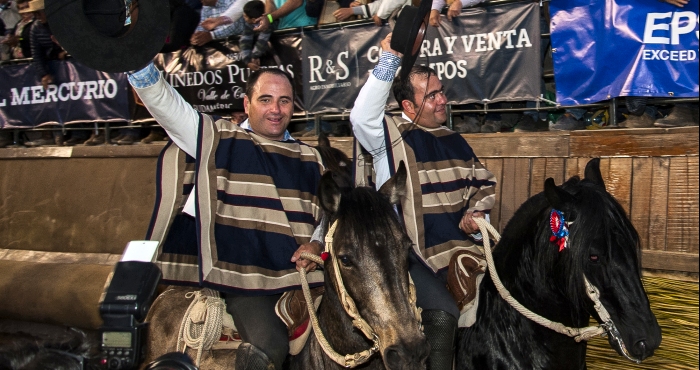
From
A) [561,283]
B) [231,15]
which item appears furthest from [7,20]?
[561,283]

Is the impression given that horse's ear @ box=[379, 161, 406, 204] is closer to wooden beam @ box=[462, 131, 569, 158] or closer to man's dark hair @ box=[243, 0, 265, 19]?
wooden beam @ box=[462, 131, 569, 158]

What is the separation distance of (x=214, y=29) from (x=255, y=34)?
2.55 feet

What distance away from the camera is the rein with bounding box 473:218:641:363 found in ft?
11.5

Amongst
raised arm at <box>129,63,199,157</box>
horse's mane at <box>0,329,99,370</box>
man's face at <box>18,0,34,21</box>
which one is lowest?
horse's mane at <box>0,329,99,370</box>

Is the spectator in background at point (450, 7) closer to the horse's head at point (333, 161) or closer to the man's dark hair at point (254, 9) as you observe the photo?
the man's dark hair at point (254, 9)

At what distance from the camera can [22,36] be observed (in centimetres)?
1081

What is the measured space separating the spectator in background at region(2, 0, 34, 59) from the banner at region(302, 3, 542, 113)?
5.10 m

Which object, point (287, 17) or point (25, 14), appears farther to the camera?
point (25, 14)

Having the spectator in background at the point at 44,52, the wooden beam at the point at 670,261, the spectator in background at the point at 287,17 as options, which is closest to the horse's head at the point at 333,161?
the wooden beam at the point at 670,261

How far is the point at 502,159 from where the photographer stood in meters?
6.41

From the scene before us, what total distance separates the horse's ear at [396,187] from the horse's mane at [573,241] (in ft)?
2.58

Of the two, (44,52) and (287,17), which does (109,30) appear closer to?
(287,17)

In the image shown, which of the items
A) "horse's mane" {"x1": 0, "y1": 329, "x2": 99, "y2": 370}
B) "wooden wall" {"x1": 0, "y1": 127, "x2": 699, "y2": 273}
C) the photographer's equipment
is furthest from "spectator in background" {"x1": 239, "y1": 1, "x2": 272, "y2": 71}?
the photographer's equipment

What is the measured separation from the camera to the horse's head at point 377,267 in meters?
3.05
